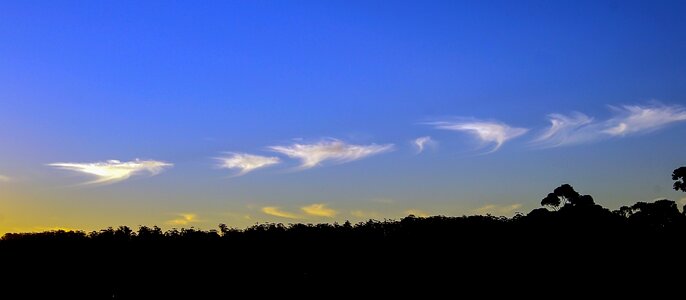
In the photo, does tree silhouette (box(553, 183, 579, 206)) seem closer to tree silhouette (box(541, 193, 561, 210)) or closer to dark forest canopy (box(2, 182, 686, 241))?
tree silhouette (box(541, 193, 561, 210))

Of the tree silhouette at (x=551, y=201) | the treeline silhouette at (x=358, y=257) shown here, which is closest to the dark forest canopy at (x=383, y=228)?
the treeline silhouette at (x=358, y=257)

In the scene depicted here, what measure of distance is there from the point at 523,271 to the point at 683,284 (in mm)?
10801

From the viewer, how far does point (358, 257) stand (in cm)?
4488

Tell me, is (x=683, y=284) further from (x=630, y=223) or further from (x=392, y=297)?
(x=392, y=297)

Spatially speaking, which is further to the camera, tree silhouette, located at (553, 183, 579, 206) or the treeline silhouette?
tree silhouette, located at (553, 183, 579, 206)

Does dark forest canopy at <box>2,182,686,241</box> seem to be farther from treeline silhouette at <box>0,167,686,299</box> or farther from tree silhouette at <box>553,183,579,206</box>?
tree silhouette at <box>553,183,579,206</box>

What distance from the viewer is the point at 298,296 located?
43.6 meters

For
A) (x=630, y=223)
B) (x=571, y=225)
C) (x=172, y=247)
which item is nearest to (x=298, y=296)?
(x=172, y=247)

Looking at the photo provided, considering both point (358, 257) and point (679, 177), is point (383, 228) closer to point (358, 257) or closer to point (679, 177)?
point (358, 257)

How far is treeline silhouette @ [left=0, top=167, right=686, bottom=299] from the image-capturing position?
43312 mm

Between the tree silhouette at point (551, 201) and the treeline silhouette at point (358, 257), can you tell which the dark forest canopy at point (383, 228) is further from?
the tree silhouette at point (551, 201)

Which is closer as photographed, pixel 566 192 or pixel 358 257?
pixel 358 257

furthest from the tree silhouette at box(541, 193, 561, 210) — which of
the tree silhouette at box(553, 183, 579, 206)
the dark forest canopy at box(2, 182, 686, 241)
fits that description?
the dark forest canopy at box(2, 182, 686, 241)

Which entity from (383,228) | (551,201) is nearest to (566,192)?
(551,201)
